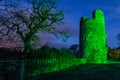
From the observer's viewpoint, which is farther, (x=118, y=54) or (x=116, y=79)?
(x=118, y=54)

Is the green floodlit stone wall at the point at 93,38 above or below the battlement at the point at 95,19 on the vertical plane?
below

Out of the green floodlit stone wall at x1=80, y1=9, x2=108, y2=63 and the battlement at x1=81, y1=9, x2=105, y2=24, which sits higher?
the battlement at x1=81, y1=9, x2=105, y2=24

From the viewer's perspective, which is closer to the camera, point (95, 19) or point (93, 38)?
Answer: point (93, 38)

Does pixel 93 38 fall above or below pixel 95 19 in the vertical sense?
below

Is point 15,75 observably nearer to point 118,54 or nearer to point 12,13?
point 12,13

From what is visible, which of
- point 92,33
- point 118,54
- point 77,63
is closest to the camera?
point 77,63

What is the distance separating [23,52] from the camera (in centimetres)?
2728

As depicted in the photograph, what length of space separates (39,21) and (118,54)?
32.2 m

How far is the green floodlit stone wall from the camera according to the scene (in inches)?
1742

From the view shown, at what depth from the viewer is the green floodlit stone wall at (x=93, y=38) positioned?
4425cm

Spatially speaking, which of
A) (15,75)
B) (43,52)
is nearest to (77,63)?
(43,52)

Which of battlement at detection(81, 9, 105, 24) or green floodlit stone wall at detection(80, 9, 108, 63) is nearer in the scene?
green floodlit stone wall at detection(80, 9, 108, 63)

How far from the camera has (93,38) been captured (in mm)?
44500

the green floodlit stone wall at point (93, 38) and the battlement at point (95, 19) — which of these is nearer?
the green floodlit stone wall at point (93, 38)
